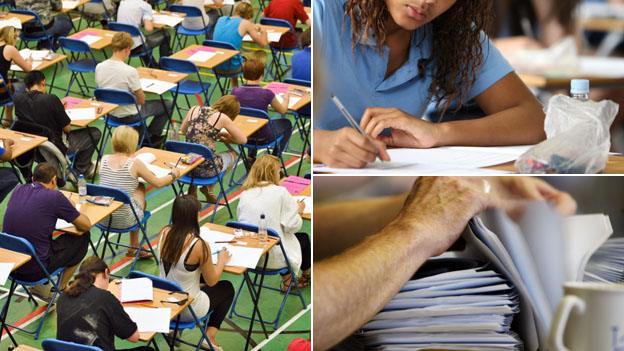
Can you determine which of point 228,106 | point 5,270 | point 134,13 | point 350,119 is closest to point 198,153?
point 228,106

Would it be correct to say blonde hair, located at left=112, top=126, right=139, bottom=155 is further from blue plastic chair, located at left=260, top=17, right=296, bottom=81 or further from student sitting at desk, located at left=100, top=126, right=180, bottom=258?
blue plastic chair, located at left=260, top=17, right=296, bottom=81

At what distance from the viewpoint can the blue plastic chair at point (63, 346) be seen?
13.9 ft

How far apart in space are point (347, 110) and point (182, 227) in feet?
11.6

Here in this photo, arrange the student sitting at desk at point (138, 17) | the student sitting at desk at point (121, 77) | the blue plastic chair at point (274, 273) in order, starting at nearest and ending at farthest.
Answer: the blue plastic chair at point (274, 273), the student sitting at desk at point (121, 77), the student sitting at desk at point (138, 17)

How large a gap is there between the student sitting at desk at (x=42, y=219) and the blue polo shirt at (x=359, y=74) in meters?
4.11

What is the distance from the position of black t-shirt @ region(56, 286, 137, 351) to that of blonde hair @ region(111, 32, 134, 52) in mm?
3709

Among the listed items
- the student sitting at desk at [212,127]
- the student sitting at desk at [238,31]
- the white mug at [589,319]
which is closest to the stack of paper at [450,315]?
the white mug at [589,319]

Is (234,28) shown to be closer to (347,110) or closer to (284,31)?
(284,31)

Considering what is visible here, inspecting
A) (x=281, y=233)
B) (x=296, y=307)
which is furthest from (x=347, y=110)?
(x=296, y=307)

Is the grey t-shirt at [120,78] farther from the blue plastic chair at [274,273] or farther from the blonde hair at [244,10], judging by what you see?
the blue plastic chair at [274,273]

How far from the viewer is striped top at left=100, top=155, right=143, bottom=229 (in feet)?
20.0

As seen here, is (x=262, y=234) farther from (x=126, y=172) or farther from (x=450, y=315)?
(x=450, y=315)

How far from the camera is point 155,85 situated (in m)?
7.86

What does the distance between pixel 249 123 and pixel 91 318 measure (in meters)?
2.96
